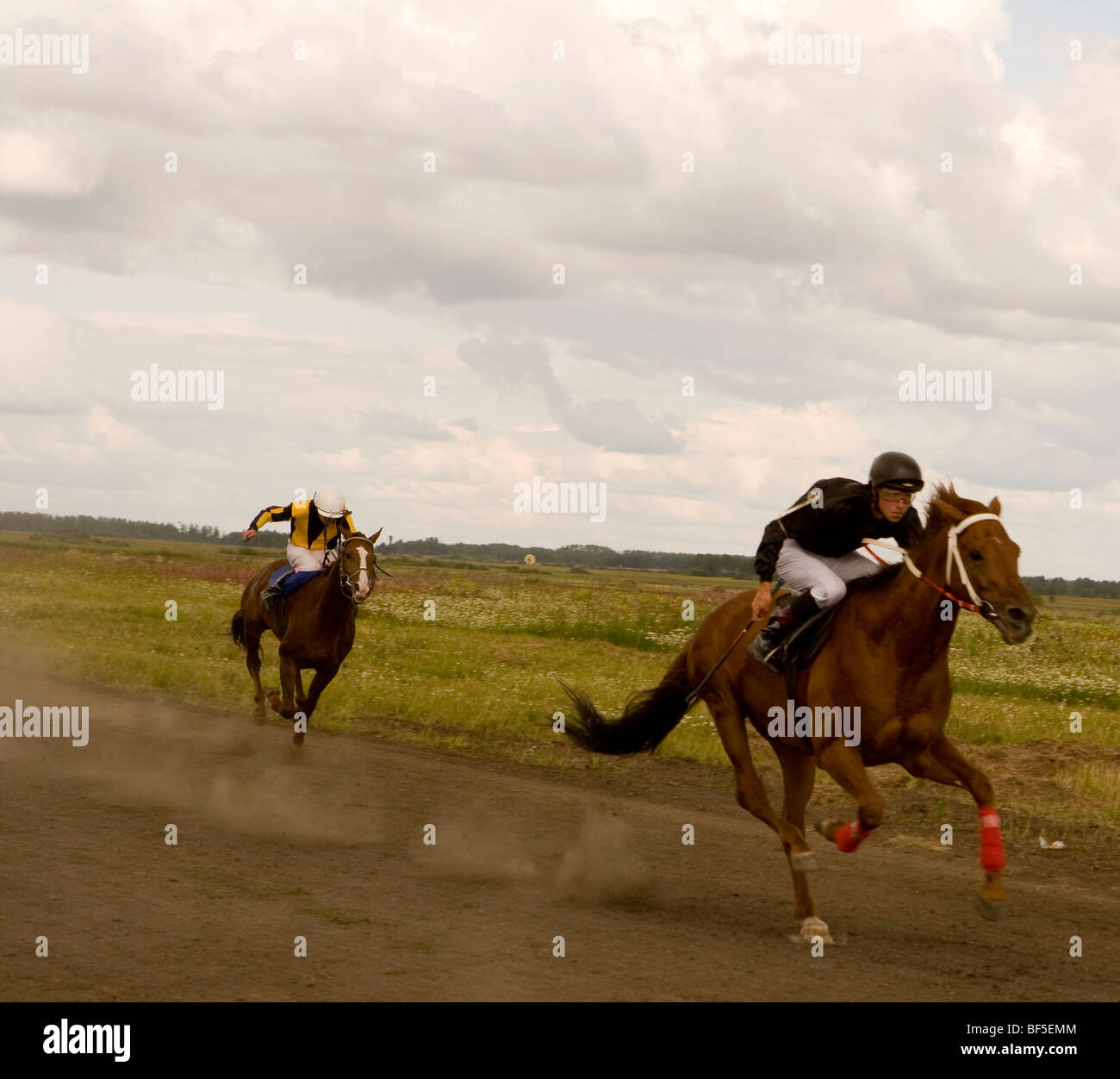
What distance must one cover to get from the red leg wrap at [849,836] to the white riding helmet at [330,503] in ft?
27.2

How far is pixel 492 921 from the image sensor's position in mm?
7824

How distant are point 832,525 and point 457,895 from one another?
11.0 feet

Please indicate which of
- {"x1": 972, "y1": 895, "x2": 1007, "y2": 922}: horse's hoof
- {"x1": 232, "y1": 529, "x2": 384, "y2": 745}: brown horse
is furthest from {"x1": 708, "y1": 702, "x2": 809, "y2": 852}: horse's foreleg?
{"x1": 232, "y1": 529, "x2": 384, "y2": 745}: brown horse

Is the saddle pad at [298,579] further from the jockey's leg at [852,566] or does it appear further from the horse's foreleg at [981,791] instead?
the horse's foreleg at [981,791]

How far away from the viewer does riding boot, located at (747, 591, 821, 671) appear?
814 cm

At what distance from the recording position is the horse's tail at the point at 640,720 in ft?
32.4

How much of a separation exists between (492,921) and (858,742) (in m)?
2.38

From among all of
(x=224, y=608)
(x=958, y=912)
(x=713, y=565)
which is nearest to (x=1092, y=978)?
(x=958, y=912)

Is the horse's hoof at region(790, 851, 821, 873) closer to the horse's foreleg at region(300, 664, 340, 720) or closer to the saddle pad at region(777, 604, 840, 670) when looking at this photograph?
the saddle pad at region(777, 604, 840, 670)

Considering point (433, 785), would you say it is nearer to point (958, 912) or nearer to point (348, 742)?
point (348, 742)

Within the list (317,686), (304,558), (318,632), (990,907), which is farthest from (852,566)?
(304,558)

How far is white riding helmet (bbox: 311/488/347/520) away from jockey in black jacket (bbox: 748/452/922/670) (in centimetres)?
722

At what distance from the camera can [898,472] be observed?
7727mm

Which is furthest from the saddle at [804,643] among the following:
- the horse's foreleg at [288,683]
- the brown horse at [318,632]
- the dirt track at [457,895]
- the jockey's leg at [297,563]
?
the jockey's leg at [297,563]
